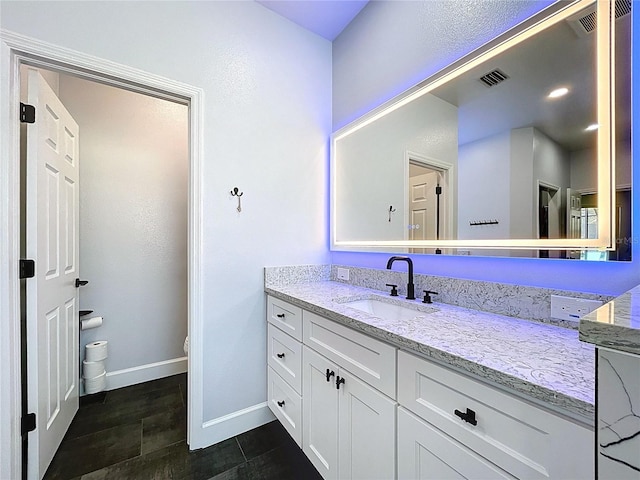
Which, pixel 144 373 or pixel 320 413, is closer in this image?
pixel 320 413

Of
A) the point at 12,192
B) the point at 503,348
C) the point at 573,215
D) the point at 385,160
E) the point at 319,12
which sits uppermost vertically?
the point at 319,12

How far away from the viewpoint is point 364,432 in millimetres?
1035

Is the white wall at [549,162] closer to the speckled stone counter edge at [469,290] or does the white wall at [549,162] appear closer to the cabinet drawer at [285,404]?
the speckled stone counter edge at [469,290]

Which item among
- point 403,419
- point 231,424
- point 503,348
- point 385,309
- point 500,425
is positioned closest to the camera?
point 500,425

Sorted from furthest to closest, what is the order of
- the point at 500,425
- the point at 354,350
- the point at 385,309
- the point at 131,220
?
the point at 131,220 → the point at 385,309 → the point at 354,350 → the point at 500,425

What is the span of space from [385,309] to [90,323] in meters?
2.13

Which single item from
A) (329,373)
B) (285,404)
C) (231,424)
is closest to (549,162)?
(329,373)

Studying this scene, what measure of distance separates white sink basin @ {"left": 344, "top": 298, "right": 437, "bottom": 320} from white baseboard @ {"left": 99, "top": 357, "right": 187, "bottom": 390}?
184cm

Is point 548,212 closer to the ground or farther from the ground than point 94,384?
farther from the ground

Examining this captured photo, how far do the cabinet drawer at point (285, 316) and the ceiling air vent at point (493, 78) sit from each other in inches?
53.5

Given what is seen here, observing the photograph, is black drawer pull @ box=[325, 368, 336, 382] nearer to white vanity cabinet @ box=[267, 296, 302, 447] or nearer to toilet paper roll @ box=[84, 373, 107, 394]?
white vanity cabinet @ box=[267, 296, 302, 447]

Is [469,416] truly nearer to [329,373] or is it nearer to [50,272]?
[329,373]

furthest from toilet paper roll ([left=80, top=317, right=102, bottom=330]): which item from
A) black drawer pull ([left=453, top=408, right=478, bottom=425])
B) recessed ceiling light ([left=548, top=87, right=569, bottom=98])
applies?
recessed ceiling light ([left=548, top=87, right=569, bottom=98])

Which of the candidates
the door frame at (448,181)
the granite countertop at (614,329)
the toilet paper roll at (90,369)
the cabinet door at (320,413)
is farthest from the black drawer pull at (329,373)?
the toilet paper roll at (90,369)
